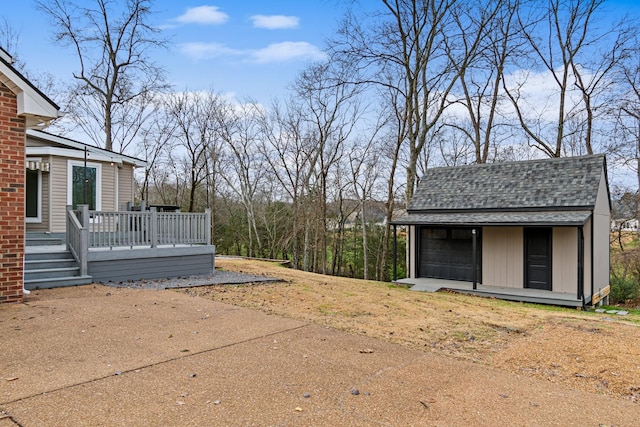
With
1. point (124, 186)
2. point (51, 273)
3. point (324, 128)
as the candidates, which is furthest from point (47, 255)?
point (324, 128)

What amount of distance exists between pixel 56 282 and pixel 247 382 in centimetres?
655

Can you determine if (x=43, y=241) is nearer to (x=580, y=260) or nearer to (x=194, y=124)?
(x=580, y=260)

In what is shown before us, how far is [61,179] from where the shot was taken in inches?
481

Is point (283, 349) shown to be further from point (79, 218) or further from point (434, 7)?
point (434, 7)

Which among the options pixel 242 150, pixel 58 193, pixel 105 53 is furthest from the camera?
pixel 242 150

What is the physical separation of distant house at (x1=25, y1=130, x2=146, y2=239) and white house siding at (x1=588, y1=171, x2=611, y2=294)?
15117 millimetres

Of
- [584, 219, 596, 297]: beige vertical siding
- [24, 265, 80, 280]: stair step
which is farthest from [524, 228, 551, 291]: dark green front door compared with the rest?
[24, 265, 80, 280]: stair step

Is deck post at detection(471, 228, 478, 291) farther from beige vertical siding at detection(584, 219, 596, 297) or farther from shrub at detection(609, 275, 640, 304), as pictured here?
shrub at detection(609, 275, 640, 304)

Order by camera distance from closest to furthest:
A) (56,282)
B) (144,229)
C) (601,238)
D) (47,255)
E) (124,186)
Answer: (56,282) → (47,255) → (144,229) → (601,238) → (124,186)

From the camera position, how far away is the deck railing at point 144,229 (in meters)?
9.20

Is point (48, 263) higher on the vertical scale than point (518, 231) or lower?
lower

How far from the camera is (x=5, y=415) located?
291 cm

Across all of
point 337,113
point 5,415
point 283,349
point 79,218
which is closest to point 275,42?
point 337,113

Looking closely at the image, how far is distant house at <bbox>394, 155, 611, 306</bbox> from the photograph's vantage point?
12.1m
